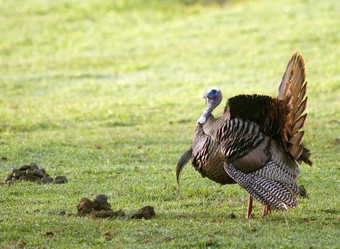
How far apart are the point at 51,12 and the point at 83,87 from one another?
512 inches

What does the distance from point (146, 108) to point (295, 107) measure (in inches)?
421

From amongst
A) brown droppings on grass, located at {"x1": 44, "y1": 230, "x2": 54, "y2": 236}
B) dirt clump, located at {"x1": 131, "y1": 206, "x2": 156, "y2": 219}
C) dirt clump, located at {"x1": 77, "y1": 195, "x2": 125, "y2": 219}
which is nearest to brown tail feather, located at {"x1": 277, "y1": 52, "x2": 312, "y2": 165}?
dirt clump, located at {"x1": 131, "y1": 206, "x2": 156, "y2": 219}

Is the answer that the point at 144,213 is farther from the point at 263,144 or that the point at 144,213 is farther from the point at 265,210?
the point at 263,144

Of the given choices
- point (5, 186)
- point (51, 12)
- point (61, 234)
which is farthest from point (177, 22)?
point (61, 234)

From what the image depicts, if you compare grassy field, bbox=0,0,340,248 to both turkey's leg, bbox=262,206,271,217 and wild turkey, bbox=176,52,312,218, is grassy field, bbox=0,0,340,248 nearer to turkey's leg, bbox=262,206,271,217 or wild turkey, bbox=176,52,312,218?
turkey's leg, bbox=262,206,271,217

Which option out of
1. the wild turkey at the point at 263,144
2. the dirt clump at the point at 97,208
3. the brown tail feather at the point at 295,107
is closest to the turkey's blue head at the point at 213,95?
the wild turkey at the point at 263,144

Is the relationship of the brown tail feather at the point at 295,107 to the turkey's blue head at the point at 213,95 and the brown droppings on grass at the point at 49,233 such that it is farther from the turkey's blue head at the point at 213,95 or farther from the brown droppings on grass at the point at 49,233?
the brown droppings on grass at the point at 49,233

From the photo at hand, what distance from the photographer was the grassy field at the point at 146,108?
24.2 ft

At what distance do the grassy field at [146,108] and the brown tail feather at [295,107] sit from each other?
1.01 meters

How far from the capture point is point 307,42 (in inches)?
1019

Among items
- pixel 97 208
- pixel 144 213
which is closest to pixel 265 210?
pixel 144 213

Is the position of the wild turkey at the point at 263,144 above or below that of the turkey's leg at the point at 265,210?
above

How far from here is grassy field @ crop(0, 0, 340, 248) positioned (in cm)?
739

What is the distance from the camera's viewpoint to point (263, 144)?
307 inches
